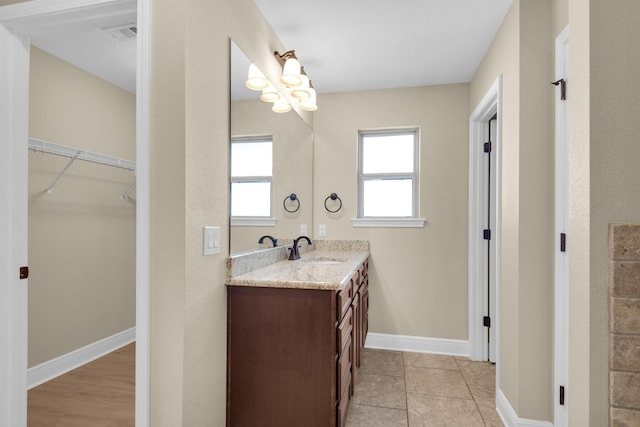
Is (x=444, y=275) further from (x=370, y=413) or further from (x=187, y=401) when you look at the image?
(x=187, y=401)

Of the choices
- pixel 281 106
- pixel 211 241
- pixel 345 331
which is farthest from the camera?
pixel 281 106

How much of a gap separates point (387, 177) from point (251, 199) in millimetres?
1716

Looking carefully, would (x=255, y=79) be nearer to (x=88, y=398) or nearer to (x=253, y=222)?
(x=253, y=222)

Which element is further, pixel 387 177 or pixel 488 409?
pixel 387 177

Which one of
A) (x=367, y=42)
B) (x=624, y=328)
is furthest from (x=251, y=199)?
(x=624, y=328)

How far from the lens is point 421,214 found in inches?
129

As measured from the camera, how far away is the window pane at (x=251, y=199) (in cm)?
189

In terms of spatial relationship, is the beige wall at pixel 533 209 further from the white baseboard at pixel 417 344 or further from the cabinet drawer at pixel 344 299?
the white baseboard at pixel 417 344

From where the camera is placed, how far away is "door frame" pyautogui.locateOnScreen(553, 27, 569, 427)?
178cm

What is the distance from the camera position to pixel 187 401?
4.66 ft

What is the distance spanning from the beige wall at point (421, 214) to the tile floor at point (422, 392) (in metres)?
0.31

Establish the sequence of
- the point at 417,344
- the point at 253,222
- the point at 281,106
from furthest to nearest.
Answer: the point at 417,344
the point at 281,106
the point at 253,222

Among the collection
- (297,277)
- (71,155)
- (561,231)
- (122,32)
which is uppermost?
(122,32)

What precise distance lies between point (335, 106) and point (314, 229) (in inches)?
50.2
